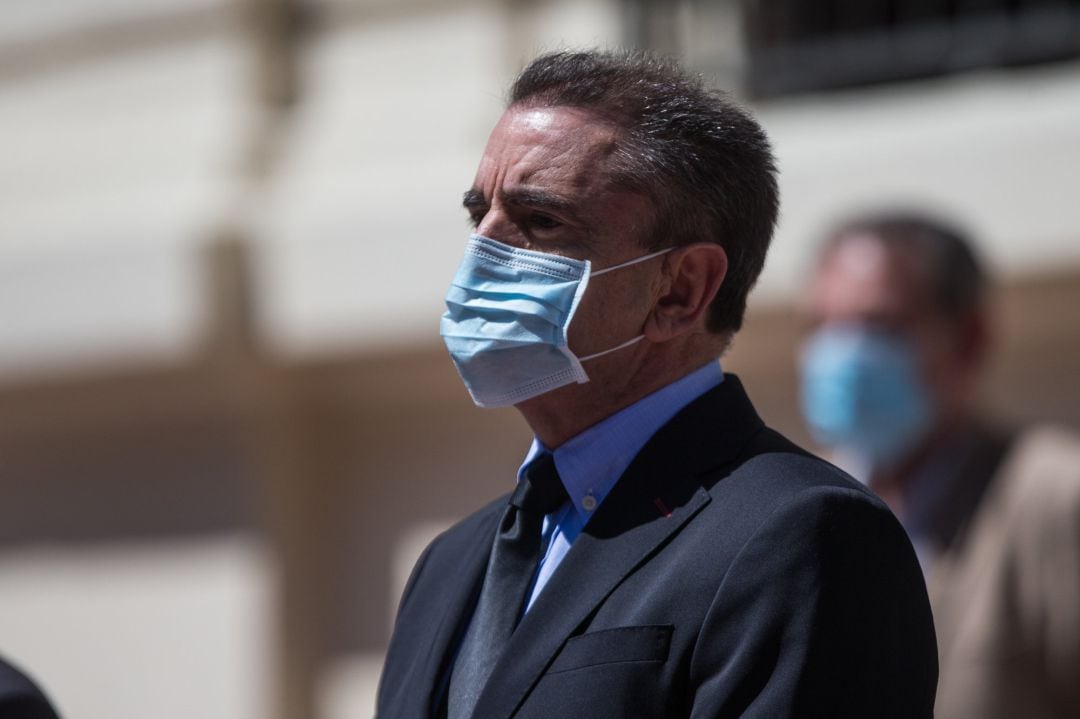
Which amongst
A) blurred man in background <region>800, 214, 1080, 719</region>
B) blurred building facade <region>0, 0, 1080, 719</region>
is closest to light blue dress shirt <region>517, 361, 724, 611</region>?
blurred man in background <region>800, 214, 1080, 719</region>

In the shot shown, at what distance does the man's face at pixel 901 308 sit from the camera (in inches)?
146

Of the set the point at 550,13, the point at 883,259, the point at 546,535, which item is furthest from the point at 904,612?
the point at 550,13

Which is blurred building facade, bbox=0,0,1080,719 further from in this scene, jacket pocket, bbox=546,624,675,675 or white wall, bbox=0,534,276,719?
jacket pocket, bbox=546,624,675,675

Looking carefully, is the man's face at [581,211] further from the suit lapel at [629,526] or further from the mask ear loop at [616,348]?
the suit lapel at [629,526]

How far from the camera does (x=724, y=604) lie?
179 cm

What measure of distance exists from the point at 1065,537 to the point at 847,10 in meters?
2.90

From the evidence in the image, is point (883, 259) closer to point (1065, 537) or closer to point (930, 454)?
point (930, 454)

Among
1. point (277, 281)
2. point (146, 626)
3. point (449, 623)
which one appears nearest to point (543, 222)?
point (449, 623)

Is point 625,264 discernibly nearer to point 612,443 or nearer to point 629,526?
point 612,443

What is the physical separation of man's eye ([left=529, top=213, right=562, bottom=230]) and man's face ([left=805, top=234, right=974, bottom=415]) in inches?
70.1

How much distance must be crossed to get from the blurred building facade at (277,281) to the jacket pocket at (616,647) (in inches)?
134

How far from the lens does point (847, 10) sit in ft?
18.2

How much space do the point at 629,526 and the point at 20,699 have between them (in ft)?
3.33

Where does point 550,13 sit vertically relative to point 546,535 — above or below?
above
